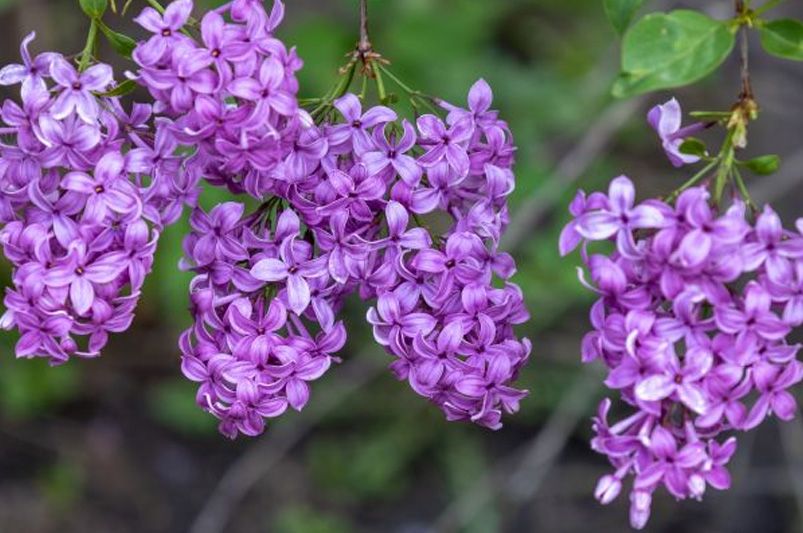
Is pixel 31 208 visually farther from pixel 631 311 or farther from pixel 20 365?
pixel 20 365

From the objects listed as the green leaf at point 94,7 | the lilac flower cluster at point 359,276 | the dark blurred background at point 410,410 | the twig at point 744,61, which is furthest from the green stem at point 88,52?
the dark blurred background at point 410,410

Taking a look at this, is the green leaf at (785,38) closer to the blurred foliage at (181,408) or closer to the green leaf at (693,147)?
the green leaf at (693,147)

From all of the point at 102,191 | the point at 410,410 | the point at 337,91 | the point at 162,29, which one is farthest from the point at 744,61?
the point at 410,410

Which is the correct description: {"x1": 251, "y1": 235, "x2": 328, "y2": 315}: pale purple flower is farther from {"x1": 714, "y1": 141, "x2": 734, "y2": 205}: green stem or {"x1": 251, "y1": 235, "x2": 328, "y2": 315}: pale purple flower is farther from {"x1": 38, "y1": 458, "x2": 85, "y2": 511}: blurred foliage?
{"x1": 38, "y1": 458, "x2": 85, "y2": 511}: blurred foliage

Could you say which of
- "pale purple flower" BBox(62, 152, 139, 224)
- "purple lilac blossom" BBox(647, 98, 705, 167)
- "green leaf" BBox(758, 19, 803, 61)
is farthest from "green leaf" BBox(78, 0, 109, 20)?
"green leaf" BBox(758, 19, 803, 61)

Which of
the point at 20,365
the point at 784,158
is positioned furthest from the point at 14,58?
the point at 784,158

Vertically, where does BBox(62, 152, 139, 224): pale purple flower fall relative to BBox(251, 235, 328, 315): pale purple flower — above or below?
above
